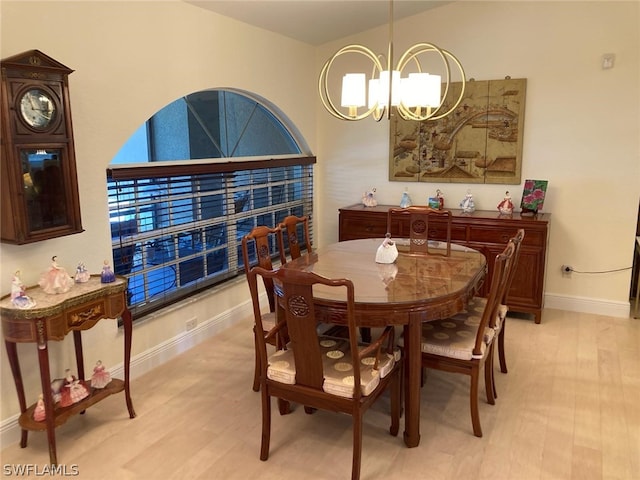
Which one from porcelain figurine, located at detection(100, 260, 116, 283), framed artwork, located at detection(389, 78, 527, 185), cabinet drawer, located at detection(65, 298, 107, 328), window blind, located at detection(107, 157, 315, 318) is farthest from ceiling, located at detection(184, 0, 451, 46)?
cabinet drawer, located at detection(65, 298, 107, 328)

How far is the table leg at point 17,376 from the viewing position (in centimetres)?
252

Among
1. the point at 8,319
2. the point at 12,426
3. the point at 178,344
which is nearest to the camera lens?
the point at 8,319

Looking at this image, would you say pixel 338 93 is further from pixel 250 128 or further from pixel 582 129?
pixel 582 129

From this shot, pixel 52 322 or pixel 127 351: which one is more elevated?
pixel 52 322

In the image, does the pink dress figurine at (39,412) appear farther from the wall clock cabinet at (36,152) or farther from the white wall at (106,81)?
the wall clock cabinet at (36,152)

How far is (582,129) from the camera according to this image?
14.1ft

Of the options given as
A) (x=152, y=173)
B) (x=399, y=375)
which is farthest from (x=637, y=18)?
(x=152, y=173)

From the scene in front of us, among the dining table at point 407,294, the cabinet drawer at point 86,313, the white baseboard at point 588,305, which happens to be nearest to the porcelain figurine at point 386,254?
the dining table at point 407,294

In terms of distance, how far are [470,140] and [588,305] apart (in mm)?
1769

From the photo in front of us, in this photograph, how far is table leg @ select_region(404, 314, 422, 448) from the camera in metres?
2.54

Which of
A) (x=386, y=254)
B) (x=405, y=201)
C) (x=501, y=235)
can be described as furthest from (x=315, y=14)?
(x=501, y=235)

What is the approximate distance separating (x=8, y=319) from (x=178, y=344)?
1436 mm

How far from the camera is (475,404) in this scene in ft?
8.75

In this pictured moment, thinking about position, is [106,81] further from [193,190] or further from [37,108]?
[193,190]
